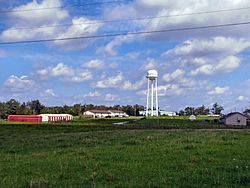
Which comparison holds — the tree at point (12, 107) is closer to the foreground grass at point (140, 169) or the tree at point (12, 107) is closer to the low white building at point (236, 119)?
the low white building at point (236, 119)

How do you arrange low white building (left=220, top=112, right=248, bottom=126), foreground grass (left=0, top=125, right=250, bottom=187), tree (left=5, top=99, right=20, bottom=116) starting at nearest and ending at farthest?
foreground grass (left=0, top=125, right=250, bottom=187)
low white building (left=220, top=112, right=248, bottom=126)
tree (left=5, top=99, right=20, bottom=116)

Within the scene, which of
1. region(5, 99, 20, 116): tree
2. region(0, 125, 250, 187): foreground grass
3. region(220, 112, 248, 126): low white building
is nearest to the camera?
region(0, 125, 250, 187): foreground grass

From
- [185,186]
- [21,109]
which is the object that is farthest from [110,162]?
[21,109]

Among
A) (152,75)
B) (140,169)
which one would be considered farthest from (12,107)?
(140,169)

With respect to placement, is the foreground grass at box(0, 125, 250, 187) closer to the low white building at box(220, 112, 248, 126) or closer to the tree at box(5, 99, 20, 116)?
the low white building at box(220, 112, 248, 126)

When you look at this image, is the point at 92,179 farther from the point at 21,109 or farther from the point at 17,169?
the point at 21,109

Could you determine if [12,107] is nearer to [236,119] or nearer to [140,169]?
[236,119]

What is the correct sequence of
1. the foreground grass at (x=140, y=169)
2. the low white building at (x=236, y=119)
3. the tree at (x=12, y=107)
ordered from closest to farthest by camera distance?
1. the foreground grass at (x=140, y=169)
2. the low white building at (x=236, y=119)
3. the tree at (x=12, y=107)

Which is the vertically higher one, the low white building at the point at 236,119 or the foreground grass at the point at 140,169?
the low white building at the point at 236,119

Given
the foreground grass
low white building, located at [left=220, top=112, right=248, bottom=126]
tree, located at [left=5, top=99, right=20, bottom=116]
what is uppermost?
tree, located at [left=5, top=99, right=20, bottom=116]

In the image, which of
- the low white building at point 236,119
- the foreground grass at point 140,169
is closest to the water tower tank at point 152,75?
the low white building at point 236,119

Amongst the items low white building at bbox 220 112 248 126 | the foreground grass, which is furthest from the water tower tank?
the foreground grass

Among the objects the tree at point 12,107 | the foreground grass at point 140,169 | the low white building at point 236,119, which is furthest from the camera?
the tree at point 12,107

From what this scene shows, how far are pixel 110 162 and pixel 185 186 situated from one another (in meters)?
4.87
